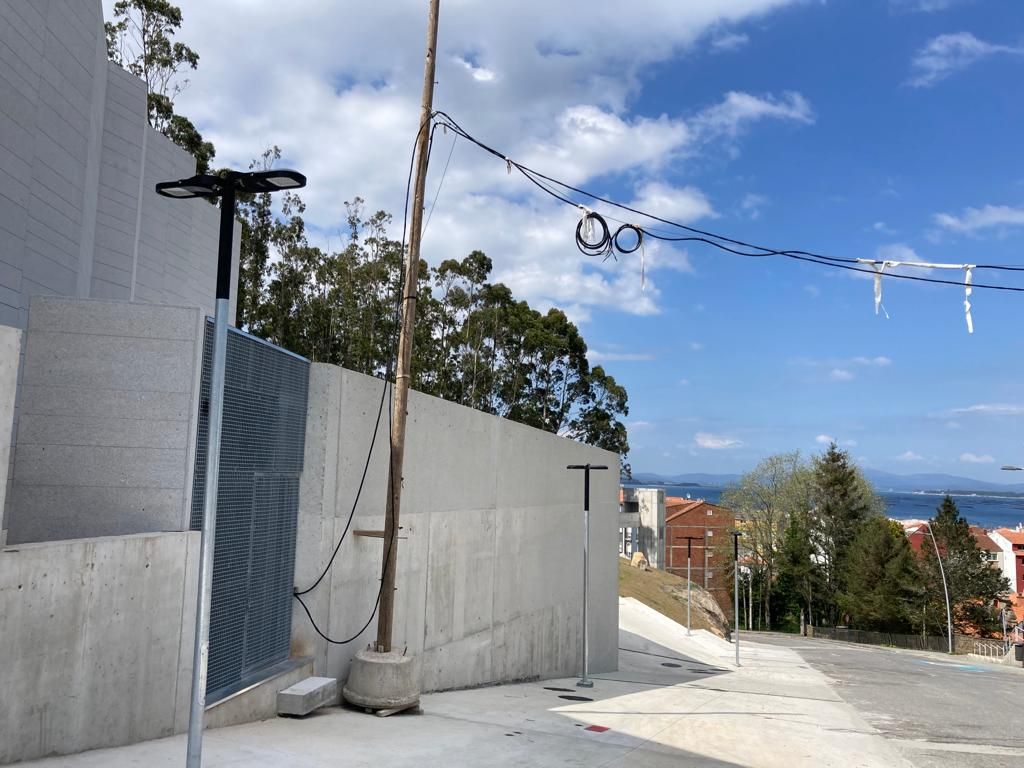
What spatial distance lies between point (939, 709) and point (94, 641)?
1858 cm

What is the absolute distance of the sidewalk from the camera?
684cm

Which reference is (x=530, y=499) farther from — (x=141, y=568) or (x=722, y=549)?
(x=722, y=549)

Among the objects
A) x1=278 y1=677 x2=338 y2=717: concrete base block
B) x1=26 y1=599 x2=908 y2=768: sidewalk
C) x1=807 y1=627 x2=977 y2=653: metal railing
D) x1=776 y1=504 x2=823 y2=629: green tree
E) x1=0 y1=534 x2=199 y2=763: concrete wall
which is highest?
x1=0 y1=534 x2=199 y2=763: concrete wall

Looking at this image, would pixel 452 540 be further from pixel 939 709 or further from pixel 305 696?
pixel 939 709

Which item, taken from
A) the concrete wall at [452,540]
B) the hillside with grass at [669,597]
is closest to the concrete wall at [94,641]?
the concrete wall at [452,540]

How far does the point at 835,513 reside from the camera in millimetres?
70125

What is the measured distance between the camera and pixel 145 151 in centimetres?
1577

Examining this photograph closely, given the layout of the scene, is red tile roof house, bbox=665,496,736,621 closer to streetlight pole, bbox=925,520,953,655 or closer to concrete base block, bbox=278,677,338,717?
streetlight pole, bbox=925,520,953,655

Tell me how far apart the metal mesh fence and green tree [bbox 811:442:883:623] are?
67.7m

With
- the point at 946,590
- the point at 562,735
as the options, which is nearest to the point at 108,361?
the point at 562,735

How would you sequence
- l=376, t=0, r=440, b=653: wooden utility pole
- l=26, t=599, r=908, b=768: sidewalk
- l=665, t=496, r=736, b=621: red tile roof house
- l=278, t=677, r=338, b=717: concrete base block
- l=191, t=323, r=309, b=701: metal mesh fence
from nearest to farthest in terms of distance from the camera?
l=26, t=599, r=908, b=768: sidewalk
l=191, t=323, r=309, b=701: metal mesh fence
l=278, t=677, r=338, b=717: concrete base block
l=376, t=0, r=440, b=653: wooden utility pole
l=665, t=496, r=736, b=621: red tile roof house

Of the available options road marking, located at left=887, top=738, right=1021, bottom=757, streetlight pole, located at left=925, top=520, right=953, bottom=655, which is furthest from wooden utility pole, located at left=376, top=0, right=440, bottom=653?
streetlight pole, located at left=925, top=520, right=953, bottom=655

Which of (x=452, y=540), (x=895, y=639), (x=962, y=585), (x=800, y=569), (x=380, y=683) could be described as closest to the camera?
(x=380, y=683)

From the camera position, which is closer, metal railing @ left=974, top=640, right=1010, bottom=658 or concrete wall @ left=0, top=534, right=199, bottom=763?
concrete wall @ left=0, top=534, right=199, bottom=763
